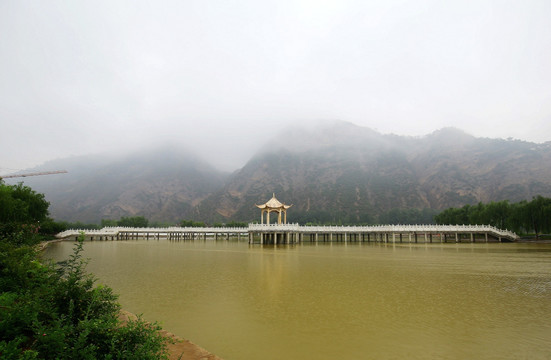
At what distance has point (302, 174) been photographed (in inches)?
6845

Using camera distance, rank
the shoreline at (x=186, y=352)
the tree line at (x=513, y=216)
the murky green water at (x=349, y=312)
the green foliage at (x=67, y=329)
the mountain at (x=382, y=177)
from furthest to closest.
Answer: the mountain at (x=382, y=177), the tree line at (x=513, y=216), the murky green water at (x=349, y=312), the shoreline at (x=186, y=352), the green foliage at (x=67, y=329)

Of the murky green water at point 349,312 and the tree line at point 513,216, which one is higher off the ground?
the tree line at point 513,216

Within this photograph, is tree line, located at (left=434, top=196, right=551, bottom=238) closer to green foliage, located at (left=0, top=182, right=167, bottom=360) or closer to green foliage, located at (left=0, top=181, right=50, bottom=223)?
green foliage, located at (left=0, top=182, right=167, bottom=360)

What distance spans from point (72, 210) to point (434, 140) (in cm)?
21052

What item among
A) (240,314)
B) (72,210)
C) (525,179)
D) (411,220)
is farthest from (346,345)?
(72,210)

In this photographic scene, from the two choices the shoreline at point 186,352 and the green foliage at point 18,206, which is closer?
the shoreline at point 186,352

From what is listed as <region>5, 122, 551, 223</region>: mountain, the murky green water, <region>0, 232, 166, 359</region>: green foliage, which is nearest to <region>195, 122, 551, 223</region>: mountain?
<region>5, 122, 551, 223</region>: mountain

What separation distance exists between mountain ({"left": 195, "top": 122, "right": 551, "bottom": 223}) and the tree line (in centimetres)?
5215

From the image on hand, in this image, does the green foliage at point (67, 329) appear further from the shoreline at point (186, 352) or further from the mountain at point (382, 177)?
the mountain at point (382, 177)

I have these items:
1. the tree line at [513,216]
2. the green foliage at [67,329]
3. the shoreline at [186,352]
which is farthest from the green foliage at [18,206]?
the tree line at [513,216]

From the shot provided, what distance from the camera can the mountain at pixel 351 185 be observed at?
427ft

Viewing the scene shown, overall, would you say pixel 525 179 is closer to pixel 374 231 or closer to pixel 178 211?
pixel 374 231

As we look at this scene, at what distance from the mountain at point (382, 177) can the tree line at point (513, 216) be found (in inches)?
2053

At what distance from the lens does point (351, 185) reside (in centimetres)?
15275
